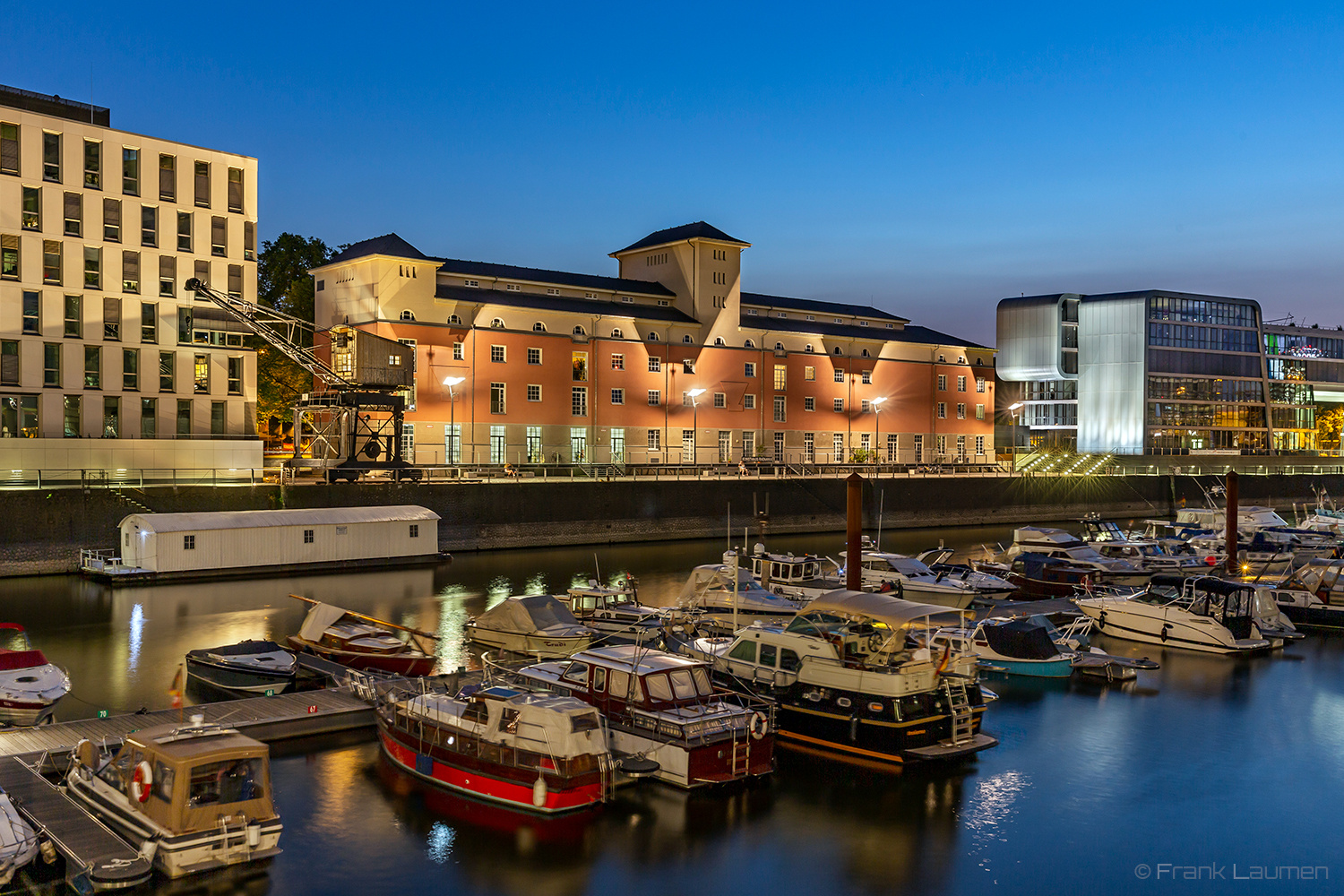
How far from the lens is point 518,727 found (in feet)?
58.7

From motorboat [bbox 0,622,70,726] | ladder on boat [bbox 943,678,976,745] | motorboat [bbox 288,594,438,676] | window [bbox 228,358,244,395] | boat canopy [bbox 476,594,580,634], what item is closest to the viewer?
ladder on boat [bbox 943,678,976,745]

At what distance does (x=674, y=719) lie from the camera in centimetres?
1928

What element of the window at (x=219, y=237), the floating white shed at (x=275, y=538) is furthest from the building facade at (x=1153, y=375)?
the floating white shed at (x=275, y=538)

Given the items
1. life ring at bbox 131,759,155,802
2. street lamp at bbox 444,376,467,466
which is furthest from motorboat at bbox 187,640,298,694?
street lamp at bbox 444,376,467,466

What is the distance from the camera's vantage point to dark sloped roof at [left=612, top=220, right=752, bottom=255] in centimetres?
8550

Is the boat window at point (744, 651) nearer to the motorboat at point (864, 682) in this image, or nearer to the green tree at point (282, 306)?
the motorboat at point (864, 682)

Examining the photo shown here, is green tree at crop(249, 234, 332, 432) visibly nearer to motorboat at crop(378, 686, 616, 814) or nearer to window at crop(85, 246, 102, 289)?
window at crop(85, 246, 102, 289)

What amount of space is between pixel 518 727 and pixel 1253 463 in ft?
376

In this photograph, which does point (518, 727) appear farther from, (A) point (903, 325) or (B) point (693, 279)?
(A) point (903, 325)

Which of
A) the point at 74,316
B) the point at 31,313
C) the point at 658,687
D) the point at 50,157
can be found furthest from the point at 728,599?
Answer: the point at 50,157

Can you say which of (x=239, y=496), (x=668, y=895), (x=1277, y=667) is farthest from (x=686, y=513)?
(x=668, y=895)

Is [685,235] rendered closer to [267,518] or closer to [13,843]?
[267,518]

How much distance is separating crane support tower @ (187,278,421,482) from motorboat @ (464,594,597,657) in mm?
29462

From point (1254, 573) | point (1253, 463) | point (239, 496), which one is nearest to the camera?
point (1254, 573)
